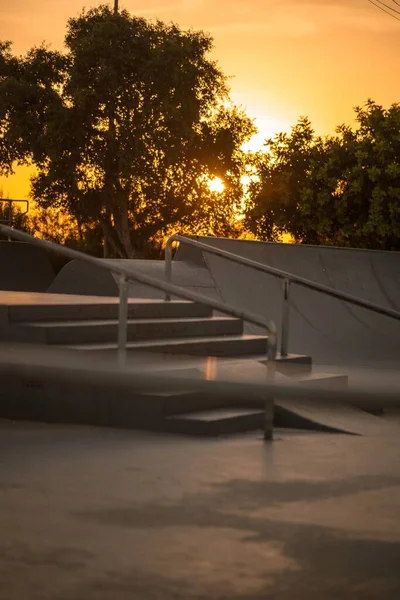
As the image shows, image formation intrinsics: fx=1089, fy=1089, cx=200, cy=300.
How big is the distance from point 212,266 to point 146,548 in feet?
35.0

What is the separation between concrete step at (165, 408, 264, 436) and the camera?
7.54 metres

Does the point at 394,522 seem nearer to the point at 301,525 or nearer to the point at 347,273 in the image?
the point at 301,525

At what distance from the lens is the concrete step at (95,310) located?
860 centimetres

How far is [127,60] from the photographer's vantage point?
5100cm

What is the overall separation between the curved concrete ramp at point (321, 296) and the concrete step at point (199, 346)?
3704 mm

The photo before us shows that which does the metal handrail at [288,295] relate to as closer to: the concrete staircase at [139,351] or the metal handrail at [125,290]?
the concrete staircase at [139,351]

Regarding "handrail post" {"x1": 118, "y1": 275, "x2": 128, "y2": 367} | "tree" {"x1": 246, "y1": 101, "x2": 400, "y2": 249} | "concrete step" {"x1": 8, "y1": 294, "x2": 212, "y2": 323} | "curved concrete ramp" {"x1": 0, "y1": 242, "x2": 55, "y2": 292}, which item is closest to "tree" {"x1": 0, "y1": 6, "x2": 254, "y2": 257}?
"tree" {"x1": 246, "y1": 101, "x2": 400, "y2": 249}

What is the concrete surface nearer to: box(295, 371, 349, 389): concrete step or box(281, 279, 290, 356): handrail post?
box(281, 279, 290, 356): handrail post

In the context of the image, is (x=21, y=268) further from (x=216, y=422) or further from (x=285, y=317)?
(x=216, y=422)

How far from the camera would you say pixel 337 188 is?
3422 cm

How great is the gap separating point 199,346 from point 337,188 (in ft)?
83.3

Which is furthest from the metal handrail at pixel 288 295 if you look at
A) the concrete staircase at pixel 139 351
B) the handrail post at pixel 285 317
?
the concrete staircase at pixel 139 351

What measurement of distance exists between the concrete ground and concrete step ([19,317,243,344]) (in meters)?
1.19

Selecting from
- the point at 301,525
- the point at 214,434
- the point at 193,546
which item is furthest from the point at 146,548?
the point at 214,434
